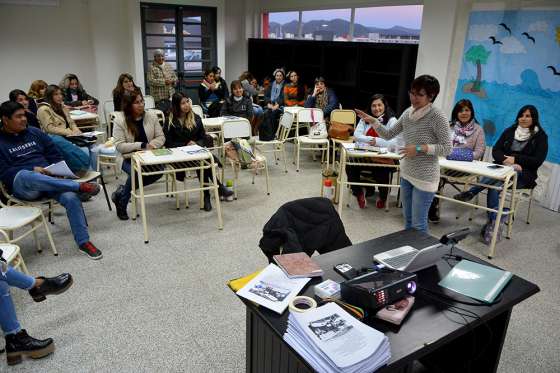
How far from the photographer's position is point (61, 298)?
112 inches

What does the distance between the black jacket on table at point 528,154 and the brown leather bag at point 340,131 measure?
1.72 meters

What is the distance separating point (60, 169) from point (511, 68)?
4.84 meters

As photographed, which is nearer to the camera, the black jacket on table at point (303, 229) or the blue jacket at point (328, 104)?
the black jacket on table at point (303, 229)

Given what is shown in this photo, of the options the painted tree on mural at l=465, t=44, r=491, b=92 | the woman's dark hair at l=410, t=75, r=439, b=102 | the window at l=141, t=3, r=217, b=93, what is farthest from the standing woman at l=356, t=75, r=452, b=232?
the window at l=141, t=3, r=217, b=93

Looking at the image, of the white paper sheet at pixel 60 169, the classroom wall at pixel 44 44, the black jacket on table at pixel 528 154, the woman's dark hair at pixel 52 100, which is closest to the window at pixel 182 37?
the classroom wall at pixel 44 44

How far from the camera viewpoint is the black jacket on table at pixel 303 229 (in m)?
2.26

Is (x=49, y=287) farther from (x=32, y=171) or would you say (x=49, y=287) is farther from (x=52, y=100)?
(x=52, y=100)

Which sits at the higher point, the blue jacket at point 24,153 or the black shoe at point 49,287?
the blue jacket at point 24,153

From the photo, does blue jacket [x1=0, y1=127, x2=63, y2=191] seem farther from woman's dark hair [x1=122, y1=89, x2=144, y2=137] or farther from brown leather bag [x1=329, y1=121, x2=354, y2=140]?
brown leather bag [x1=329, y1=121, x2=354, y2=140]

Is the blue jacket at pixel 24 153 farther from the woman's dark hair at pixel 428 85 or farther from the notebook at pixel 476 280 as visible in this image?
the notebook at pixel 476 280

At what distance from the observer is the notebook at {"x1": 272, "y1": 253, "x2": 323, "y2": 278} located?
72.1 inches

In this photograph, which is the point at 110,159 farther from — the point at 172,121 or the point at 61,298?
the point at 61,298

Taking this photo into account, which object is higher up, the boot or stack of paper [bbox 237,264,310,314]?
stack of paper [bbox 237,264,310,314]

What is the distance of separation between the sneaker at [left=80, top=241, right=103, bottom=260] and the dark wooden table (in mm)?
1961
